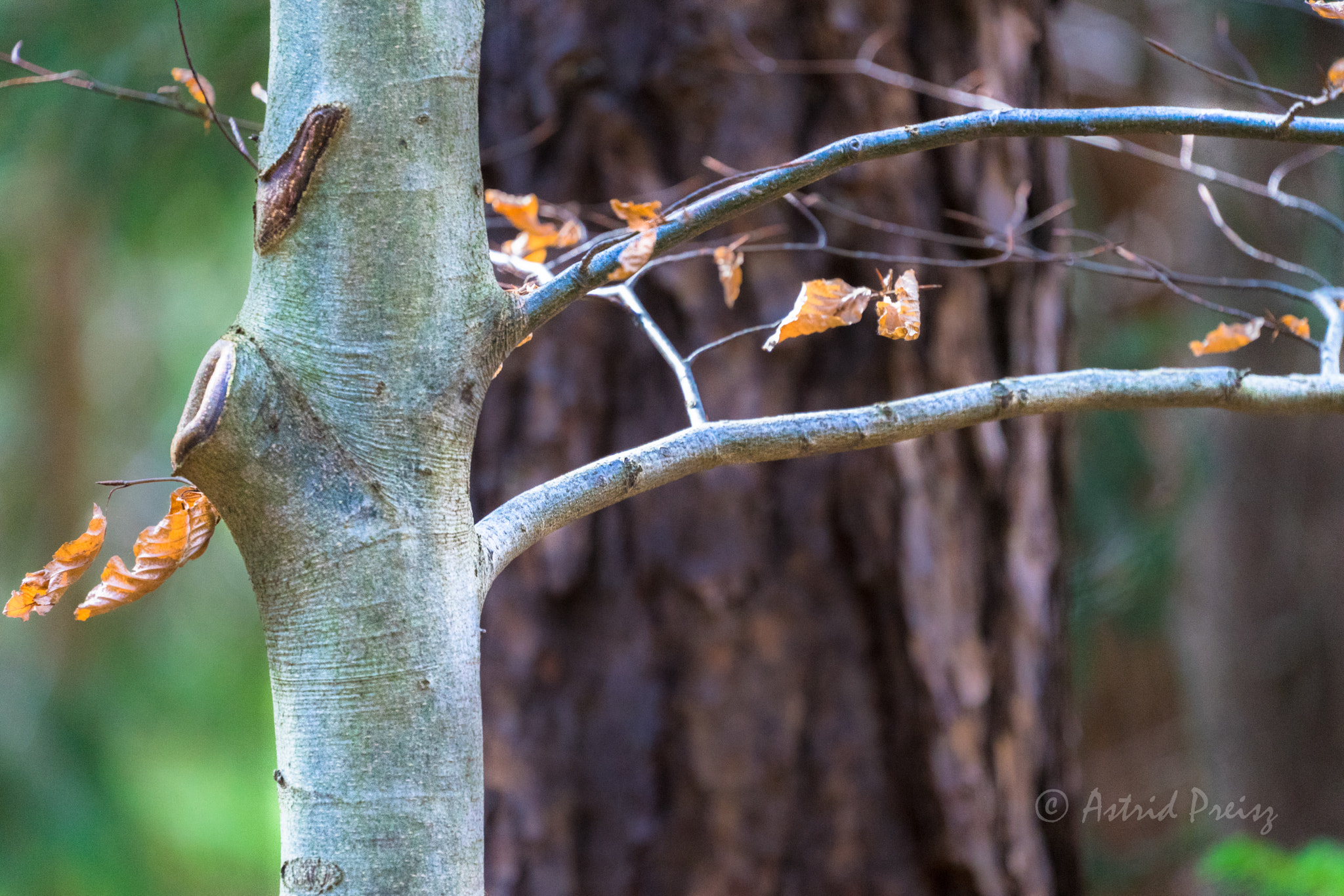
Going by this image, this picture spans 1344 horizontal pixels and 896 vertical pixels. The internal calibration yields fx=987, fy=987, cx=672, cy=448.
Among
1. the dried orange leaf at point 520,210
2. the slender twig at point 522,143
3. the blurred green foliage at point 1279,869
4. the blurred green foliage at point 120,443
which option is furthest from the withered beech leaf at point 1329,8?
the blurred green foliage at point 120,443

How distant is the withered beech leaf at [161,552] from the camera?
0.48 m

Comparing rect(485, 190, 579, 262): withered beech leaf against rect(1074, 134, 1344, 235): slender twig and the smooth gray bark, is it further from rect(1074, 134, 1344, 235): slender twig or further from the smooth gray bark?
rect(1074, 134, 1344, 235): slender twig

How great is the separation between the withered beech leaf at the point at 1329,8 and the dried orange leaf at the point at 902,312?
286 millimetres

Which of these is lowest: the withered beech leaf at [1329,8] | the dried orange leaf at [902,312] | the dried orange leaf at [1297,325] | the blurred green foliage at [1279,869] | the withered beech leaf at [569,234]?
the blurred green foliage at [1279,869]

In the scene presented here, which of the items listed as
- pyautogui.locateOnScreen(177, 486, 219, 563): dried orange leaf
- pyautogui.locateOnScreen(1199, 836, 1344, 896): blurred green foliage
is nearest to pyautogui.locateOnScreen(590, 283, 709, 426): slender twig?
pyautogui.locateOnScreen(177, 486, 219, 563): dried orange leaf

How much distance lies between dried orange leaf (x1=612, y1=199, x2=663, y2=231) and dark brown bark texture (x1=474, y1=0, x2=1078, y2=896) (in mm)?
747

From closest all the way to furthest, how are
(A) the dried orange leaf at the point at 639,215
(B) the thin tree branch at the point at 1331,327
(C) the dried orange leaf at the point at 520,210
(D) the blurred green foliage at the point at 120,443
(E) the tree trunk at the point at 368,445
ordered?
(E) the tree trunk at the point at 368,445, (A) the dried orange leaf at the point at 639,215, (B) the thin tree branch at the point at 1331,327, (C) the dried orange leaf at the point at 520,210, (D) the blurred green foliage at the point at 120,443

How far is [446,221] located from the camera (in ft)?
1.56

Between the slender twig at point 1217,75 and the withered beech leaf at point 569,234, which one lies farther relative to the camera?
the withered beech leaf at point 569,234

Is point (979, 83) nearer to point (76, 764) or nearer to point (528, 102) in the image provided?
point (528, 102)

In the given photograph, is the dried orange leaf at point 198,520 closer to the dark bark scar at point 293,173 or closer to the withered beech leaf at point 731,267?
the dark bark scar at point 293,173

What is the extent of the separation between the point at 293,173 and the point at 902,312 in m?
0.32

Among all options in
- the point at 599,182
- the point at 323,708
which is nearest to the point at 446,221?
the point at 323,708

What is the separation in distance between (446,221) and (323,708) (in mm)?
232
